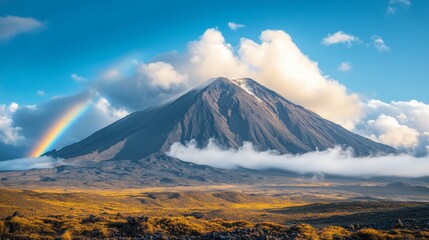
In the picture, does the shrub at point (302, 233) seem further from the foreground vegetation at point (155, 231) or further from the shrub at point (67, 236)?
the shrub at point (67, 236)

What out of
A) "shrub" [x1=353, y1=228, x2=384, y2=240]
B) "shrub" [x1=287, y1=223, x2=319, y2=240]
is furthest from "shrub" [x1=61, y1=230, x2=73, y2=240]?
"shrub" [x1=353, y1=228, x2=384, y2=240]

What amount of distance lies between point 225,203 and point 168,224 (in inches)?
4777

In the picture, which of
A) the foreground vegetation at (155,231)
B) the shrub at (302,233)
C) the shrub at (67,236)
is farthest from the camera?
the shrub at (302,233)

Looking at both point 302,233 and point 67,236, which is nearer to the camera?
point 67,236

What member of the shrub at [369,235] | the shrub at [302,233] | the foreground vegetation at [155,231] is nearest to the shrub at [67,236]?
the foreground vegetation at [155,231]

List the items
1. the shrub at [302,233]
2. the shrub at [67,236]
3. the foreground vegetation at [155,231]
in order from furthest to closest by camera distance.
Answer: the shrub at [302,233]
the foreground vegetation at [155,231]
the shrub at [67,236]

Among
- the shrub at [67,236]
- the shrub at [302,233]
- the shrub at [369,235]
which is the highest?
the shrub at [369,235]

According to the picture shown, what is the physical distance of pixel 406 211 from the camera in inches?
2675

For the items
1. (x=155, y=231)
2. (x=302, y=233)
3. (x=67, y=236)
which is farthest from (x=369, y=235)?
(x=67, y=236)

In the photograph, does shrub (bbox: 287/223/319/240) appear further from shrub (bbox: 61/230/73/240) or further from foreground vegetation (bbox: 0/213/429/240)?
shrub (bbox: 61/230/73/240)

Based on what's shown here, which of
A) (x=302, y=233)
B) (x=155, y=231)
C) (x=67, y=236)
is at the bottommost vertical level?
(x=67, y=236)

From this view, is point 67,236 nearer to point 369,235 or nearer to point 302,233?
point 302,233

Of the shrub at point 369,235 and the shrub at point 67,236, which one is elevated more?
the shrub at point 369,235

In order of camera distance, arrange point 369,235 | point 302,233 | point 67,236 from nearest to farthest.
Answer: point 67,236
point 369,235
point 302,233
